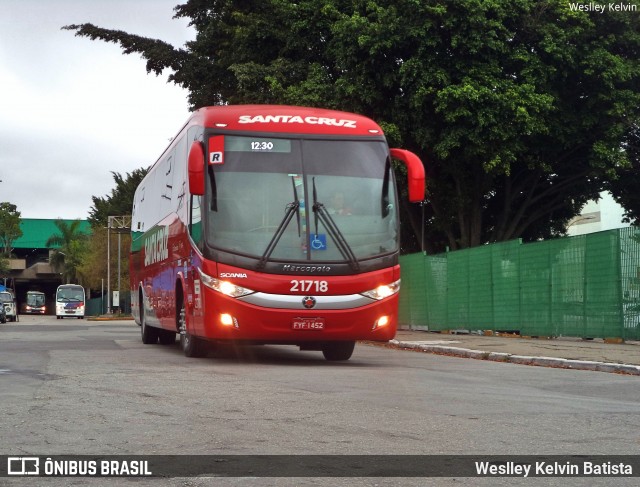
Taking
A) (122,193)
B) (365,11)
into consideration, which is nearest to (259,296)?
(365,11)

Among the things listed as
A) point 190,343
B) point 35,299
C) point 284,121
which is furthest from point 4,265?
point 284,121

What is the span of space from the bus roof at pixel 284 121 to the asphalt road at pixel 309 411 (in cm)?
352

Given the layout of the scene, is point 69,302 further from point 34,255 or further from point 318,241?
point 318,241

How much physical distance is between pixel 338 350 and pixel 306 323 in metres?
2.41

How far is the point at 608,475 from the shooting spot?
19.2 feet

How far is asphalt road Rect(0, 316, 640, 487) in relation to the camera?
6.71m

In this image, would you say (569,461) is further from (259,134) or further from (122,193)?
(122,193)

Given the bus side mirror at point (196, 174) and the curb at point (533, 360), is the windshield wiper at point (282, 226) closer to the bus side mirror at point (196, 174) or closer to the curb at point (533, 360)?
the bus side mirror at point (196, 174)

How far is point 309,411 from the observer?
28.2 feet

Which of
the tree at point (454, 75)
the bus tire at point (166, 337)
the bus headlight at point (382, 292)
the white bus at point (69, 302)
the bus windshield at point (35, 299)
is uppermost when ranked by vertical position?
the tree at point (454, 75)

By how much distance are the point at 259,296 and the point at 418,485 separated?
8534 millimetres

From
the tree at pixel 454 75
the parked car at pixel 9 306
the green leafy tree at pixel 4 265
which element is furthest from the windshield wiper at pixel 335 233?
the green leafy tree at pixel 4 265

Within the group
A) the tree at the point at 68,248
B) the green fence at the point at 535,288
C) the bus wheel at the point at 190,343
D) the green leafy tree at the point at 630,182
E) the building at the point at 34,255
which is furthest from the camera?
the building at the point at 34,255

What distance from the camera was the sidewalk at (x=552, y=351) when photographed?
1441 centimetres
